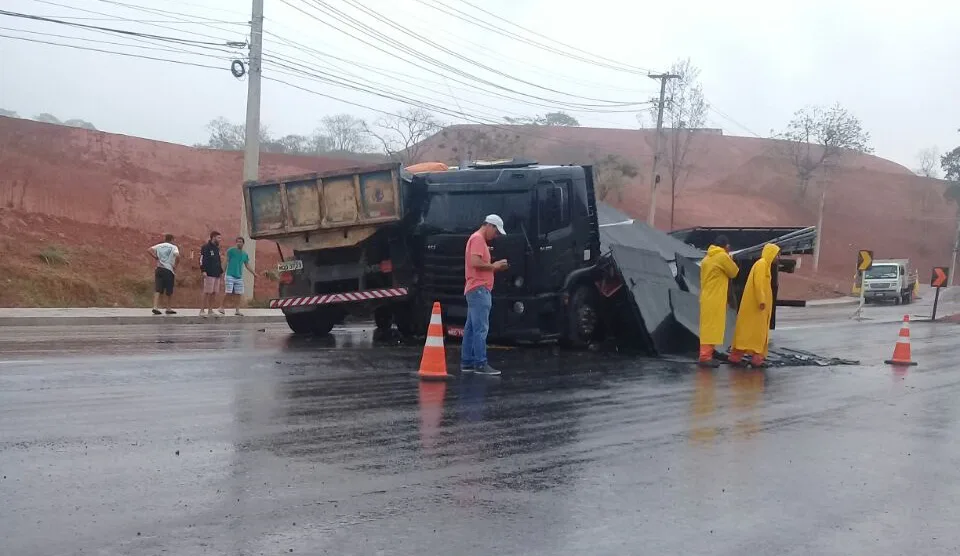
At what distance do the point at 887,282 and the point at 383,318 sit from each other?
1550 inches

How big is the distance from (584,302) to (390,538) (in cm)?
977


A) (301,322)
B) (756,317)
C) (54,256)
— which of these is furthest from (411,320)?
(54,256)

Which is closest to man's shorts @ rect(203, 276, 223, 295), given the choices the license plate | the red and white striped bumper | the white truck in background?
the red and white striped bumper

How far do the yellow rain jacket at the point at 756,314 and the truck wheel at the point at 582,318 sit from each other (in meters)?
2.08

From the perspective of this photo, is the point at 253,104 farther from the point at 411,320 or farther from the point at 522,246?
the point at 522,246

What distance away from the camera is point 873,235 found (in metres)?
95.4

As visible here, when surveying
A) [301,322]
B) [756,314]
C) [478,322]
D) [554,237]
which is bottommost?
[301,322]

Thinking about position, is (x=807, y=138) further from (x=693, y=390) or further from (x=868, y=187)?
(x=693, y=390)

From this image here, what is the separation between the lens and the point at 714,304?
1319cm

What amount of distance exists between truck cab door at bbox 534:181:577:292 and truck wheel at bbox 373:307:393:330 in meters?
2.87

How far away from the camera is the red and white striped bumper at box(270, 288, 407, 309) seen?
14.4 m

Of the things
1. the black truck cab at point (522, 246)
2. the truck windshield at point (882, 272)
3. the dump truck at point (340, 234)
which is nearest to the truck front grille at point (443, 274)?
the black truck cab at point (522, 246)

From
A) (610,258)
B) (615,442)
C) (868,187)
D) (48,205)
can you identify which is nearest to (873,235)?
(868,187)

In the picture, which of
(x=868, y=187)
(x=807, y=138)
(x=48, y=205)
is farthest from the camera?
(x=868, y=187)
